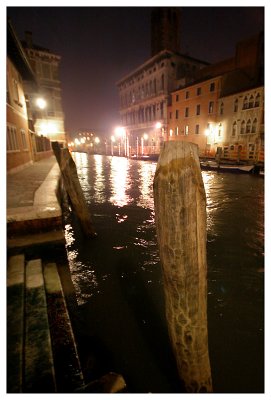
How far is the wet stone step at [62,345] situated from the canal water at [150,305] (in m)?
0.53

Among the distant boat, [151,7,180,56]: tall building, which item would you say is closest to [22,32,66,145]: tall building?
the distant boat

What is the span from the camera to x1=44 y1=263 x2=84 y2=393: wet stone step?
6.56ft

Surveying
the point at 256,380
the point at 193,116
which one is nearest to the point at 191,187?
the point at 256,380

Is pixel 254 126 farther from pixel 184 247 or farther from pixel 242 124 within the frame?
pixel 184 247

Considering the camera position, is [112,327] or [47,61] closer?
[112,327]

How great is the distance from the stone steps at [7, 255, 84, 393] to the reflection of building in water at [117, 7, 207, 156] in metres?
41.1

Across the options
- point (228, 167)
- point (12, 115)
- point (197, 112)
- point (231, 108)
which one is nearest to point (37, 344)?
point (12, 115)

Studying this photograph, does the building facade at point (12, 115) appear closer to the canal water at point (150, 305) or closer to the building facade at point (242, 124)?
the canal water at point (150, 305)

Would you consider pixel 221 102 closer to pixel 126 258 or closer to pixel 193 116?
pixel 193 116

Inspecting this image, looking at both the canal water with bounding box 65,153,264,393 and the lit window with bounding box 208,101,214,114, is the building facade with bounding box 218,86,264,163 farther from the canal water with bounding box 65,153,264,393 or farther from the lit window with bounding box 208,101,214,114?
the canal water with bounding box 65,153,264,393

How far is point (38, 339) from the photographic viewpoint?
213 cm

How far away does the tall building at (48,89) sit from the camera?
33.1m

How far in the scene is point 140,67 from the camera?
165 feet

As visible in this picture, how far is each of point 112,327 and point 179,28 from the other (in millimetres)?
68906
